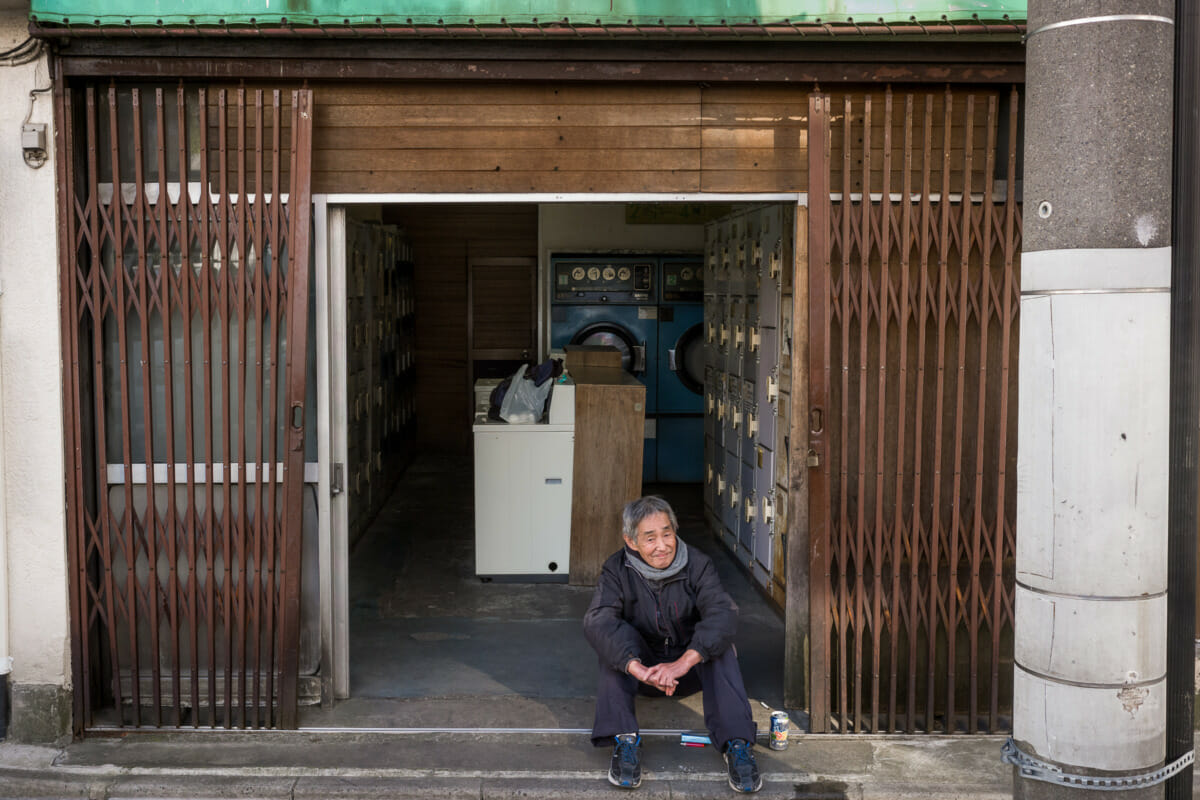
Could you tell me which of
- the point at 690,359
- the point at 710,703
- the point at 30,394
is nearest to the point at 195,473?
the point at 30,394

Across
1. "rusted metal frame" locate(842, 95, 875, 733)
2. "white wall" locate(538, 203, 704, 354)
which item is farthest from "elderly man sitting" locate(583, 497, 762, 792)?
"white wall" locate(538, 203, 704, 354)

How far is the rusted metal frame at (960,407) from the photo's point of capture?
14.9 feet

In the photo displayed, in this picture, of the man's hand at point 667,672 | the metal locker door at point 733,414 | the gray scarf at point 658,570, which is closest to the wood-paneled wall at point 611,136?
the gray scarf at point 658,570

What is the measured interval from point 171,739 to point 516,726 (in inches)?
54.1

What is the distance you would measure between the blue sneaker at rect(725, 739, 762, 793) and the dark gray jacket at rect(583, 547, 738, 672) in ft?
1.38

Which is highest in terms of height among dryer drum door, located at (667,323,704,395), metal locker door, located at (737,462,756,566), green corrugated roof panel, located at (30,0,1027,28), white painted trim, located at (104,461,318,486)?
green corrugated roof panel, located at (30,0,1027,28)

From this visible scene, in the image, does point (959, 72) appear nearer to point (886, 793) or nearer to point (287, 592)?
point (886, 793)

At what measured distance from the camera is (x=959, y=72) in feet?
14.8

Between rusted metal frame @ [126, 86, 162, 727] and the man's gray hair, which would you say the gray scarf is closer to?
the man's gray hair

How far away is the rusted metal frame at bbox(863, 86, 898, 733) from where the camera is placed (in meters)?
4.49

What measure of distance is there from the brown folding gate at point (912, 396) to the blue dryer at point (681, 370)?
518cm

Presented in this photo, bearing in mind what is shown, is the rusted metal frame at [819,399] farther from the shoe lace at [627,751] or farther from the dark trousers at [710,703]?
the shoe lace at [627,751]

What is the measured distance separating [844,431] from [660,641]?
1.11 metres

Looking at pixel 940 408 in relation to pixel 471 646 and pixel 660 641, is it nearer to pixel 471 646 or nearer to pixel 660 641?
pixel 660 641
